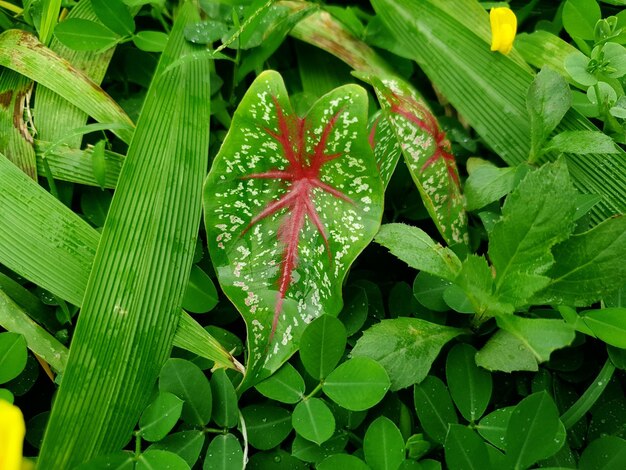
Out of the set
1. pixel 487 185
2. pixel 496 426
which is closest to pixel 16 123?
pixel 487 185

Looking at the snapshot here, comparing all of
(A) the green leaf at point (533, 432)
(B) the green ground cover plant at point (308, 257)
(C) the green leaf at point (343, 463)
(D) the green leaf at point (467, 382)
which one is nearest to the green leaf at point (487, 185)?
(B) the green ground cover plant at point (308, 257)

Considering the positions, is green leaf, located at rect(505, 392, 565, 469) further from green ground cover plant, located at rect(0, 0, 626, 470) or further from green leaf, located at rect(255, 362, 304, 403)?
green leaf, located at rect(255, 362, 304, 403)

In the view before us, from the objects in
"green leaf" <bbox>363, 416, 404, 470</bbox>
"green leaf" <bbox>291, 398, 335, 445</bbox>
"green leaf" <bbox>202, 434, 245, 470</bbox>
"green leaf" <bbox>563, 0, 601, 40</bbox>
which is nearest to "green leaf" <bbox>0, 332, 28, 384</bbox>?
"green leaf" <bbox>202, 434, 245, 470</bbox>

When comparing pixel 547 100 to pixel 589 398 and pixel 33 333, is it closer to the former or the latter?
pixel 589 398

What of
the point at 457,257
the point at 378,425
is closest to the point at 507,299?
the point at 457,257

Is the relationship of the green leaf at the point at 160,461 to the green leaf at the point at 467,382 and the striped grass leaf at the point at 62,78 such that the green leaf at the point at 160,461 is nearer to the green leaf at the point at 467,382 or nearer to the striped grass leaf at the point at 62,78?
the green leaf at the point at 467,382

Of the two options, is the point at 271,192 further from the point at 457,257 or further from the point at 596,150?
the point at 596,150
